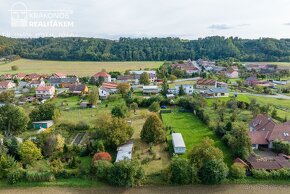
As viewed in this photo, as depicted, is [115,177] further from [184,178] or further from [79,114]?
[79,114]

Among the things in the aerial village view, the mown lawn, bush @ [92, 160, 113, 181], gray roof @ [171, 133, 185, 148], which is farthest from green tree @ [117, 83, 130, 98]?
bush @ [92, 160, 113, 181]

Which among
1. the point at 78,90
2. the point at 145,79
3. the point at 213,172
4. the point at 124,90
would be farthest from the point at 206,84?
the point at 213,172

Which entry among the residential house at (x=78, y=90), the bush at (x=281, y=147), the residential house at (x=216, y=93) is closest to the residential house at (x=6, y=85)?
the residential house at (x=78, y=90)

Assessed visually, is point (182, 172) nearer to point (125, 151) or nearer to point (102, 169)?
point (102, 169)

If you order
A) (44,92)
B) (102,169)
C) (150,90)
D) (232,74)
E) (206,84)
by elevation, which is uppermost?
(232,74)

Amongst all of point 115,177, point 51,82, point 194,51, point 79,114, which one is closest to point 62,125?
point 79,114

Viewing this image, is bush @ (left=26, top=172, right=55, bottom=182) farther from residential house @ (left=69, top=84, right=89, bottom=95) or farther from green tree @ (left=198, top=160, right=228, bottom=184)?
residential house @ (left=69, top=84, right=89, bottom=95)

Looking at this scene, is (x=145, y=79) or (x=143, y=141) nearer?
(x=143, y=141)
